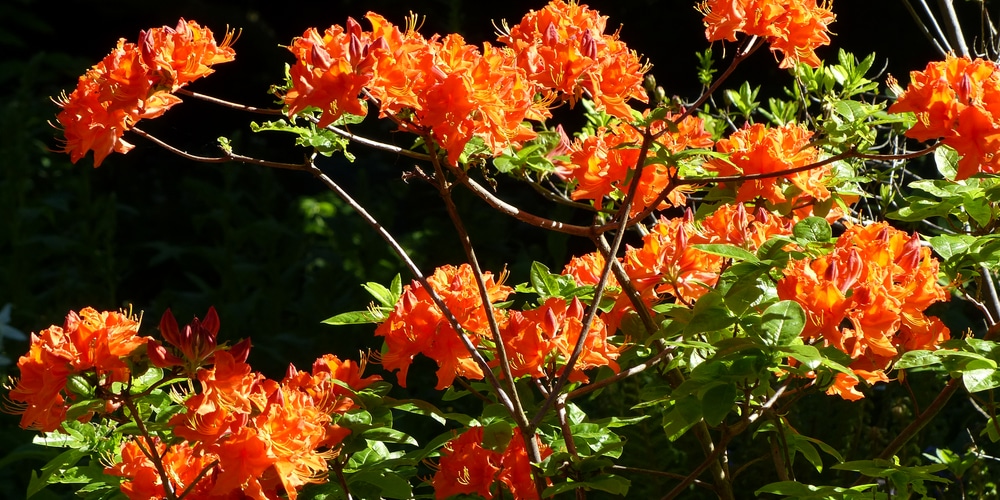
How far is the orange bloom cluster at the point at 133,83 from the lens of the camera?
154 cm

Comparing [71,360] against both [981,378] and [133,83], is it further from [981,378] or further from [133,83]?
[981,378]

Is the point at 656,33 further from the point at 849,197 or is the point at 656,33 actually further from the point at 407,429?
the point at 849,197

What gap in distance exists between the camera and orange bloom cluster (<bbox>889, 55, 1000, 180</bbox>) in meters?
1.56

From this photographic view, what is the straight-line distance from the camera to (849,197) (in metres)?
2.09

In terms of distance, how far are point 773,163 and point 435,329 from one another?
2.01ft

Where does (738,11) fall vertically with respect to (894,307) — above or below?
above

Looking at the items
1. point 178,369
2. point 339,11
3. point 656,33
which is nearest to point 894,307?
point 178,369

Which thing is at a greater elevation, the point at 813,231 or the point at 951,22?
the point at 951,22

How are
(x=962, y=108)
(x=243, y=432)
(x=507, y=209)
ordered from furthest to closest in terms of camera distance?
1. (x=507, y=209)
2. (x=962, y=108)
3. (x=243, y=432)

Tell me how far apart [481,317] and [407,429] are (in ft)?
6.21

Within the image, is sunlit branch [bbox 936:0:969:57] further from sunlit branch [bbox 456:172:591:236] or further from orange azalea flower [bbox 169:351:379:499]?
orange azalea flower [bbox 169:351:379:499]

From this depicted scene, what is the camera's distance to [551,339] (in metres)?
1.71

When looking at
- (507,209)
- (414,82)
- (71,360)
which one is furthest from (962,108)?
(71,360)

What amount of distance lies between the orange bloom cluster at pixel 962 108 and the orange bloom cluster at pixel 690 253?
279 millimetres
